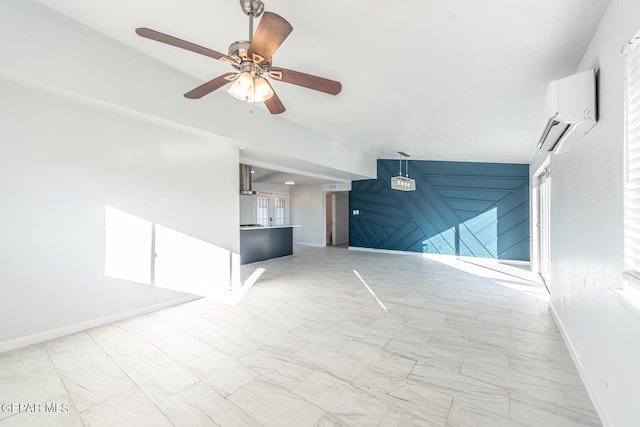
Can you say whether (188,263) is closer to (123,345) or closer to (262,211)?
(123,345)

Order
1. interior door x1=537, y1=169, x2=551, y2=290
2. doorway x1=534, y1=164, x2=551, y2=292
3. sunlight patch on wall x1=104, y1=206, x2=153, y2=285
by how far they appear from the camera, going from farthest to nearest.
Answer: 1. doorway x1=534, y1=164, x2=551, y2=292
2. interior door x1=537, y1=169, x2=551, y2=290
3. sunlight patch on wall x1=104, y1=206, x2=153, y2=285

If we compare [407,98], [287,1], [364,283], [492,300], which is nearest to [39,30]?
→ [287,1]

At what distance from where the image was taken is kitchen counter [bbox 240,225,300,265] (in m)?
7.36

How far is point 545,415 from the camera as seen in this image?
1.89 m

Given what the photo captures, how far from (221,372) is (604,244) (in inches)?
116

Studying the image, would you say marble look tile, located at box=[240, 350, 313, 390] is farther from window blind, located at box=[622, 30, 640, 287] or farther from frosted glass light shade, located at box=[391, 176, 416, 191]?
frosted glass light shade, located at box=[391, 176, 416, 191]

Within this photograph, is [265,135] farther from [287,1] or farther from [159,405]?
[159,405]

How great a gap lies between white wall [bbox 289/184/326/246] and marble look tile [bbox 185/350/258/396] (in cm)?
835

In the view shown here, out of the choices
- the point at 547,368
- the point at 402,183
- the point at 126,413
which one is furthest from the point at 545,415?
the point at 402,183

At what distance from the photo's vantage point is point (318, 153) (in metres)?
6.20

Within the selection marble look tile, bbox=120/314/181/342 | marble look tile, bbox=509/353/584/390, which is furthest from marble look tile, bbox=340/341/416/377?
marble look tile, bbox=120/314/181/342

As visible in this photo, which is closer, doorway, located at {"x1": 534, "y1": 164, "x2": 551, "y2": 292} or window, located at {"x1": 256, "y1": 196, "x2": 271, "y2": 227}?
doorway, located at {"x1": 534, "y1": 164, "x2": 551, "y2": 292}

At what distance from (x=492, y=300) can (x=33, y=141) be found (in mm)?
6049

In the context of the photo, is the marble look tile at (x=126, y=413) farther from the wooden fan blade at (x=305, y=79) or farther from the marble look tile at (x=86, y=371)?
the wooden fan blade at (x=305, y=79)
